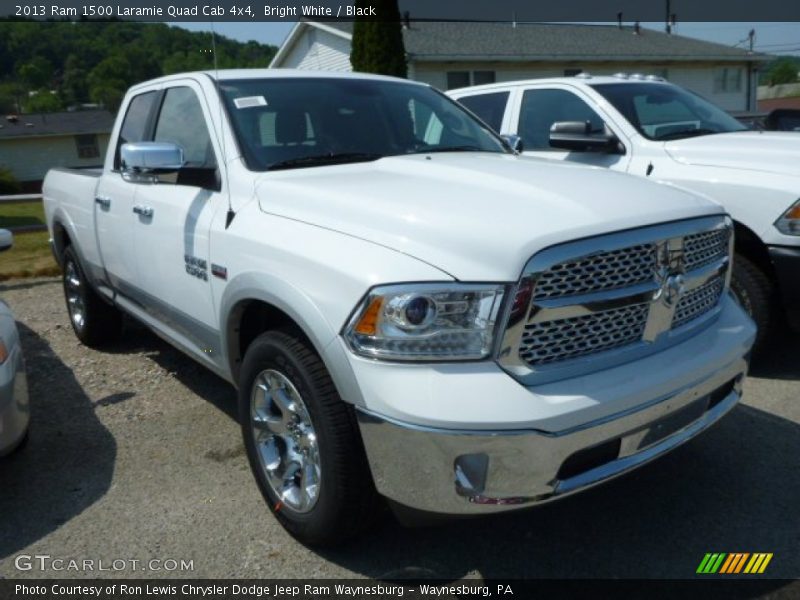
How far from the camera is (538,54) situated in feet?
77.9

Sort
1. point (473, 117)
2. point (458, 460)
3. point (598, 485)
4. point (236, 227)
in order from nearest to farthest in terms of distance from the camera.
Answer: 1. point (458, 460)
2. point (598, 485)
3. point (236, 227)
4. point (473, 117)

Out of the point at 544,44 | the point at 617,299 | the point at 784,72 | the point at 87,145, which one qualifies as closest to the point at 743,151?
the point at 617,299

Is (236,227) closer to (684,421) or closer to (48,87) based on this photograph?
(684,421)

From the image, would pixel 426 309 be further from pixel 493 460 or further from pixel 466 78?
pixel 466 78

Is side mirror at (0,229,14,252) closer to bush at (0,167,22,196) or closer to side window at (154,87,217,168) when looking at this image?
side window at (154,87,217,168)

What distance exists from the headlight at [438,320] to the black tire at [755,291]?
110 inches

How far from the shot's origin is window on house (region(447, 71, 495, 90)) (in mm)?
23047

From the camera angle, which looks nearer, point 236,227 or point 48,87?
point 236,227

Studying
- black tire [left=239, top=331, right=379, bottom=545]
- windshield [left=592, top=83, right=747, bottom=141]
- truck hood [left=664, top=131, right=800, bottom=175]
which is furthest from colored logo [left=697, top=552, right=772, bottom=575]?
windshield [left=592, top=83, right=747, bottom=141]

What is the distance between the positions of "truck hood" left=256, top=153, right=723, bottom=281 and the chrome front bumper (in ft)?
1.72

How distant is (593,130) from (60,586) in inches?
176

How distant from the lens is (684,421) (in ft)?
9.15

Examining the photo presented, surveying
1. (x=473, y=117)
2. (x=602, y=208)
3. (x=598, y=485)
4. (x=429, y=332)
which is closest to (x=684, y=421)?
(x=598, y=485)

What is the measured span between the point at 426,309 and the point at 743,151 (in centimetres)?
341
